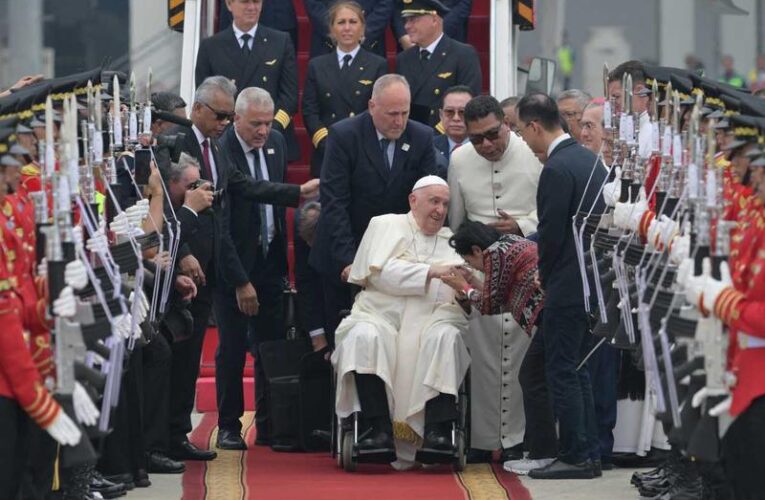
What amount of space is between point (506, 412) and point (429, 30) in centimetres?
340

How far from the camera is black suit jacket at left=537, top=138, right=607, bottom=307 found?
1062 centimetres

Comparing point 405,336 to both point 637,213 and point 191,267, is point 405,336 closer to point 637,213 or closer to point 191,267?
point 191,267

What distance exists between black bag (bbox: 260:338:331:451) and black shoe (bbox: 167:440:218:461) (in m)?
0.57

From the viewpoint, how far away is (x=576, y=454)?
10695mm

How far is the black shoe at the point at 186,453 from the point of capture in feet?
37.3

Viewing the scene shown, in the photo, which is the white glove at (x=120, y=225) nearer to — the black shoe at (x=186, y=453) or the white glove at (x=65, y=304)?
the white glove at (x=65, y=304)

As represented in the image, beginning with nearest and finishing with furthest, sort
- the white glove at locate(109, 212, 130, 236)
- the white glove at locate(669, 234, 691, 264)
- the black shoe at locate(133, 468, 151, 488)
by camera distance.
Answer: the white glove at locate(669, 234, 691, 264) → the white glove at locate(109, 212, 130, 236) → the black shoe at locate(133, 468, 151, 488)

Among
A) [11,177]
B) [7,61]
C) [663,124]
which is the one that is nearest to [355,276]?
[663,124]

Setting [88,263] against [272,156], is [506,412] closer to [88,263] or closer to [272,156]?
[272,156]

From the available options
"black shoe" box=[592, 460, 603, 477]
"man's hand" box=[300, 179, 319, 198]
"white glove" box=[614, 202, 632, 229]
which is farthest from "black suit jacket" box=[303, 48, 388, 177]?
"white glove" box=[614, 202, 632, 229]

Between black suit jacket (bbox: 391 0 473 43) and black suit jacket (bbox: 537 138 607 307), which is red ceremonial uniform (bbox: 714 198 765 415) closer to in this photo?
black suit jacket (bbox: 537 138 607 307)

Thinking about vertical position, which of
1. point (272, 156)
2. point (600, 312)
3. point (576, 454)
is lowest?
point (576, 454)

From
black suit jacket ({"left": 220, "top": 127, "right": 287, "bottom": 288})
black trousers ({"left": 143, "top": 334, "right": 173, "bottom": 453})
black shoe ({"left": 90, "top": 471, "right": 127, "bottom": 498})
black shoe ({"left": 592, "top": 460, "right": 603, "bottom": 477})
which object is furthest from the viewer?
black suit jacket ({"left": 220, "top": 127, "right": 287, "bottom": 288})

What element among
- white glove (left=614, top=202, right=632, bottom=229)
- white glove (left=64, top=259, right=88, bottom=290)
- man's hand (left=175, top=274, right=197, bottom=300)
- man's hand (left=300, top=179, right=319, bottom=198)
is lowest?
man's hand (left=175, top=274, right=197, bottom=300)
